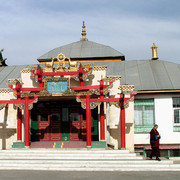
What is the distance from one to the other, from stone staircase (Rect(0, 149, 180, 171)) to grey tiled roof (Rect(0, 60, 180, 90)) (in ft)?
20.1

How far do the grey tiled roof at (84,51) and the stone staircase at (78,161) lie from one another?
35.4 feet

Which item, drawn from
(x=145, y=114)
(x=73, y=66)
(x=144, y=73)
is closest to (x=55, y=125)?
(x=73, y=66)

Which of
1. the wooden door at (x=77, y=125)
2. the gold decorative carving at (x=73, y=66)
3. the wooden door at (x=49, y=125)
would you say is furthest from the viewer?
the wooden door at (x=49, y=125)

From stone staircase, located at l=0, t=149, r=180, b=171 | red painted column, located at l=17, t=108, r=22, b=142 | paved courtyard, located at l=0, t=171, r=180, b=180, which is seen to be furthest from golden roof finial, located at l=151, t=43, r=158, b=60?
paved courtyard, located at l=0, t=171, r=180, b=180

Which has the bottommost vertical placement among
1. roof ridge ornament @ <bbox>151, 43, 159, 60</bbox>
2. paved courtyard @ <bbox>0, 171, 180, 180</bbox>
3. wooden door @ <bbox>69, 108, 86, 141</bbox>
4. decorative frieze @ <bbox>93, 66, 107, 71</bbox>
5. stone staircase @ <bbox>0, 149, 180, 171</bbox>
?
paved courtyard @ <bbox>0, 171, 180, 180</bbox>

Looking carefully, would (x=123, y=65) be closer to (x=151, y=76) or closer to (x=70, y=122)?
(x=151, y=76)

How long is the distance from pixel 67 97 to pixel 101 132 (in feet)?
9.06

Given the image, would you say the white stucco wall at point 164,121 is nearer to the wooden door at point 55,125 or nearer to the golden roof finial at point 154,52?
the wooden door at point 55,125

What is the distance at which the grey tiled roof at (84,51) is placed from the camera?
2488cm

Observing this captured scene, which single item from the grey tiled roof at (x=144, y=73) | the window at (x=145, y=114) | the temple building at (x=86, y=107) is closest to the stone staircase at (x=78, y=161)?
the temple building at (x=86, y=107)

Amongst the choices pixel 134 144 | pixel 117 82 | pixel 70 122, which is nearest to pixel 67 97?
pixel 70 122

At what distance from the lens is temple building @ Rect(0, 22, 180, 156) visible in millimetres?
16797

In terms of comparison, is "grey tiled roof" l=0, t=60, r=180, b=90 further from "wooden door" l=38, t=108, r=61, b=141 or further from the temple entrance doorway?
→ "wooden door" l=38, t=108, r=61, b=141

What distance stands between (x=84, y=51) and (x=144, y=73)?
239 inches
